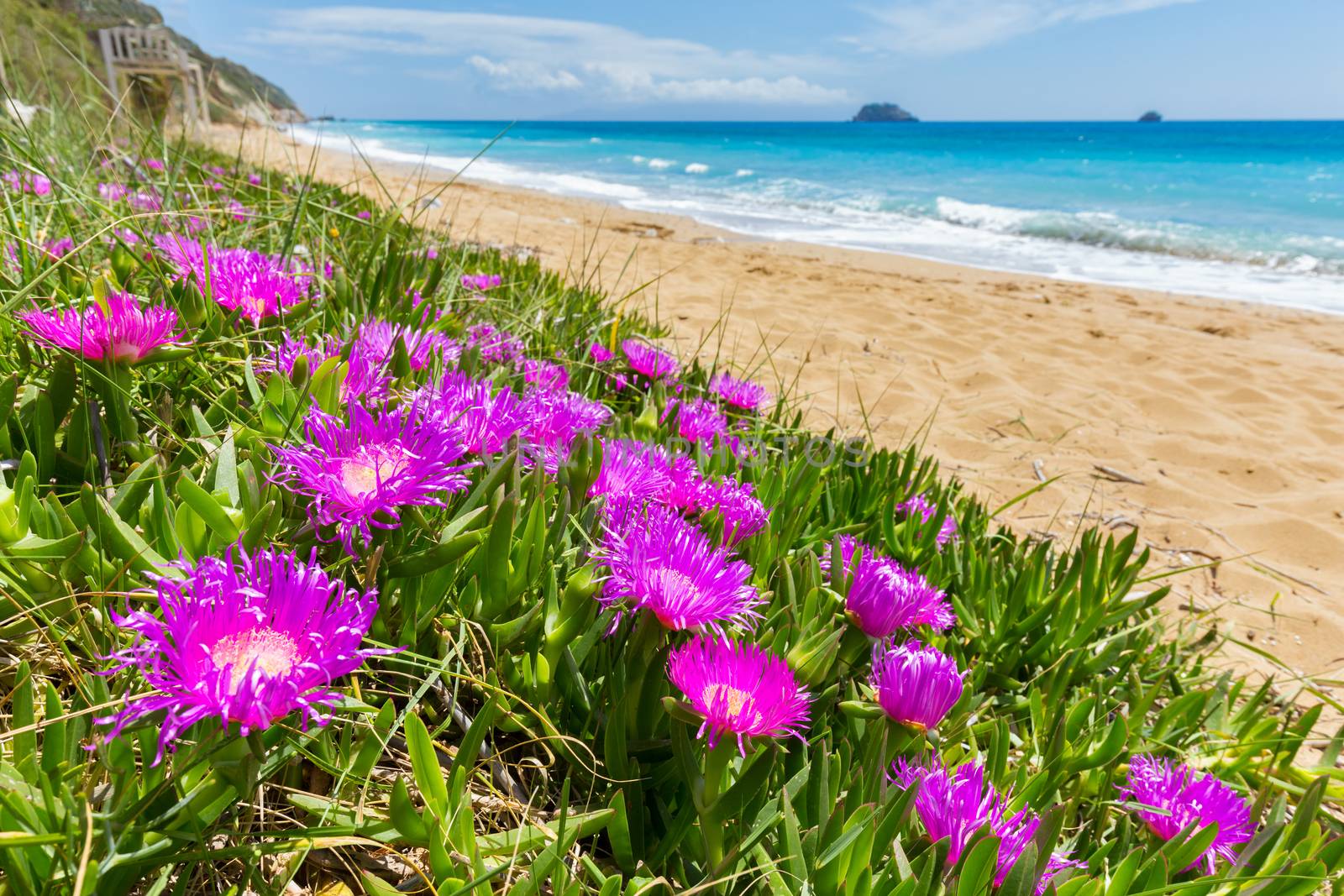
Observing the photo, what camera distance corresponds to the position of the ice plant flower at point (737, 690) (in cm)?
78

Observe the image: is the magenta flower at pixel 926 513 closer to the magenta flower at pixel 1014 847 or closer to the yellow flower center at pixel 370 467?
the magenta flower at pixel 1014 847

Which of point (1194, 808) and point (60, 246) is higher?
point (60, 246)

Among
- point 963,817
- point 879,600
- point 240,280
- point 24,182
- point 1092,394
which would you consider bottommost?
point 1092,394

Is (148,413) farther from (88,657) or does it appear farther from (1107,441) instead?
(1107,441)

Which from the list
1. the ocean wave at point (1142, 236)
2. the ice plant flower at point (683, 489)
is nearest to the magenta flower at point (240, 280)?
the ice plant flower at point (683, 489)

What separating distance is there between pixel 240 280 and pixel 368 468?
74 centimetres

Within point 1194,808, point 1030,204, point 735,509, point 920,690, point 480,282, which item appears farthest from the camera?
point 1030,204

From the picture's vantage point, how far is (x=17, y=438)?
42.6 inches

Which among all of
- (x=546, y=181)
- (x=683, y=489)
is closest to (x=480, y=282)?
(x=683, y=489)

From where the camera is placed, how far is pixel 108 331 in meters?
0.93

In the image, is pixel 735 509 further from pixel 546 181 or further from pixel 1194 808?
pixel 546 181

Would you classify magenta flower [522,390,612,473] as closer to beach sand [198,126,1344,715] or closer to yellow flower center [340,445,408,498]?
yellow flower center [340,445,408,498]

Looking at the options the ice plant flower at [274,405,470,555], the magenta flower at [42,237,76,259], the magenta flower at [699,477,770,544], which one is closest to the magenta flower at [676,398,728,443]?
the magenta flower at [699,477,770,544]

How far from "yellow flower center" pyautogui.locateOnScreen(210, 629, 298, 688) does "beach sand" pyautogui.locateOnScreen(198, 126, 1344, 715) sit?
4.95ft
